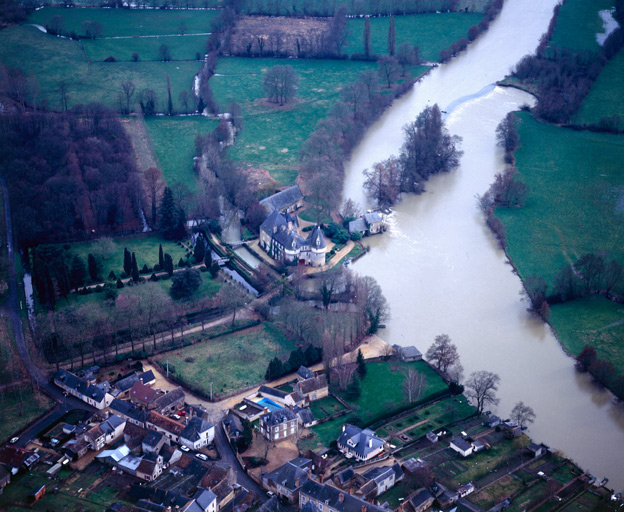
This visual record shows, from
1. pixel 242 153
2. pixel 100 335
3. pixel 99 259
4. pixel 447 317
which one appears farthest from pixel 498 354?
pixel 242 153

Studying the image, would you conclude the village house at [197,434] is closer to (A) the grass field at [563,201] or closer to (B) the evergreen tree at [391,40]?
(A) the grass field at [563,201]

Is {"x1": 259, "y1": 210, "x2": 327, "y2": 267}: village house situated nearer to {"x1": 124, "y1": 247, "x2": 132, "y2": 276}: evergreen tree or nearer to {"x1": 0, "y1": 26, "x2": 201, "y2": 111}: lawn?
{"x1": 124, "y1": 247, "x2": 132, "y2": 276}: evergreen tree

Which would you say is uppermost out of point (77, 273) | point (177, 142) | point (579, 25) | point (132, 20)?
point (132, 20)

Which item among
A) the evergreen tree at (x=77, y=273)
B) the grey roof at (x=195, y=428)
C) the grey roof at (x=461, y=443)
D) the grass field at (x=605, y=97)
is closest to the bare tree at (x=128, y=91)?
the evergreen tree at (x=77, y=273)

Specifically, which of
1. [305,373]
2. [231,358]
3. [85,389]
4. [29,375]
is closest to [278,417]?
[305,373]

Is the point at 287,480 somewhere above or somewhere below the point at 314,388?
below

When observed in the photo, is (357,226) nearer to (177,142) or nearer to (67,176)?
(177,142)
